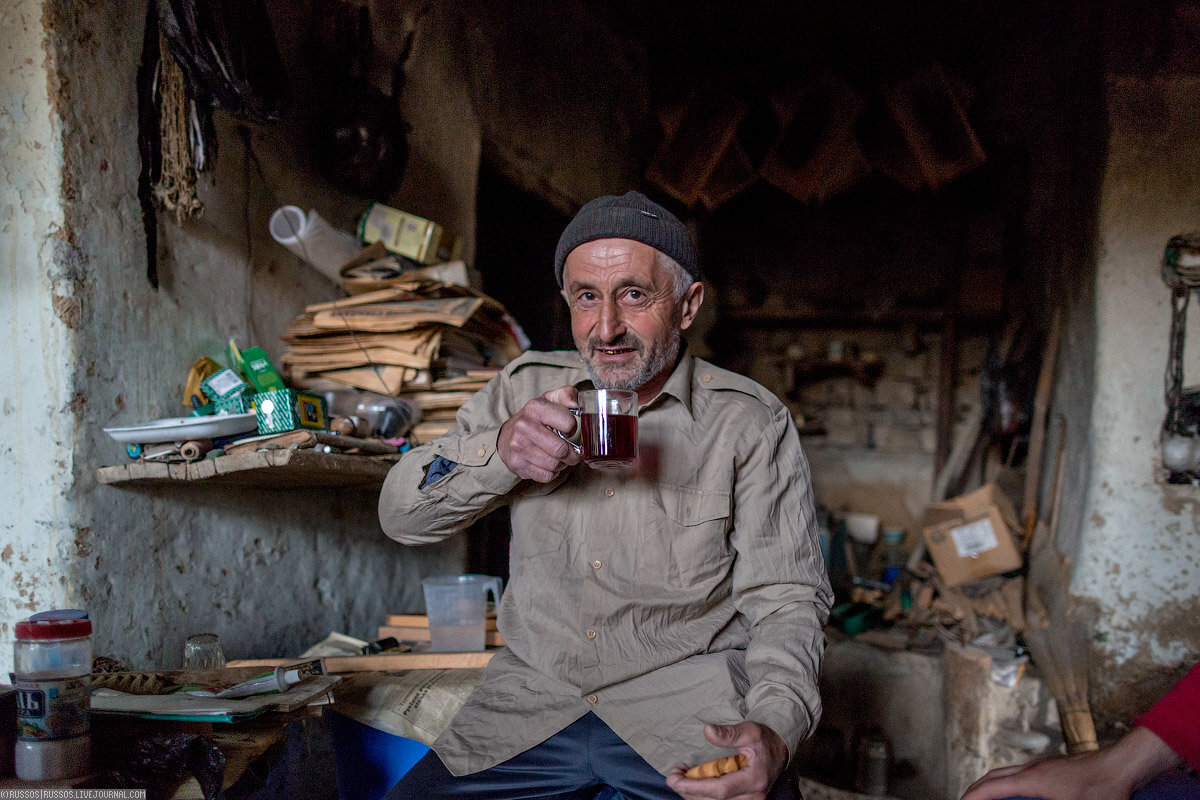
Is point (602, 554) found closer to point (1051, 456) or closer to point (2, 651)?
point (2, 651)

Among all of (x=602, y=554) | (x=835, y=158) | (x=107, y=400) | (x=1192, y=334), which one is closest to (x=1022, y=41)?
(x=835, y=158)

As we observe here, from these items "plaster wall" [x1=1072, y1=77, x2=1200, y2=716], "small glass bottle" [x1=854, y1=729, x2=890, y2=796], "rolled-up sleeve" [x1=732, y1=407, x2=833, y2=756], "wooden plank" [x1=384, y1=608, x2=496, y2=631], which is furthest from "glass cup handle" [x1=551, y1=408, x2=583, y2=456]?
"small glass bottle" [x1=854, y1=729, x2=890, y2=796]

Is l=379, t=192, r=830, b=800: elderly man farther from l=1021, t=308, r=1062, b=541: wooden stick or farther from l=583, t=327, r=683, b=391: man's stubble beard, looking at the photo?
l=1021, t=308, r=1062, b=541: wooden stick

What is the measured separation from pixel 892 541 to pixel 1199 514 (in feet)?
10.6

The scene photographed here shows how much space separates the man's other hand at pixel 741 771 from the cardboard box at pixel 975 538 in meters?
3.83

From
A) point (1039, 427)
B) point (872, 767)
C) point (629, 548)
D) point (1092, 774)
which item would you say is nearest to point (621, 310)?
point (629, 548)

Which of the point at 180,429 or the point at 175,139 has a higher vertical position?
the point at 175,139

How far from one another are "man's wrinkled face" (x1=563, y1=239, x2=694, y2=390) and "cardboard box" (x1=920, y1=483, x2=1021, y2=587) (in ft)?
12.0

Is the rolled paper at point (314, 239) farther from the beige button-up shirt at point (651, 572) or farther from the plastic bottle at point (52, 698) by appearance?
the plastic bottle at point (52, 698)

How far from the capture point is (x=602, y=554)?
185cm

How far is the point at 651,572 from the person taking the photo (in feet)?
6.02

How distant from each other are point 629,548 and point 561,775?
49cm

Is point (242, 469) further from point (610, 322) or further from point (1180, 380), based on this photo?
point (1180, 380)

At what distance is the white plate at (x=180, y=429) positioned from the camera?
197 centimetres
